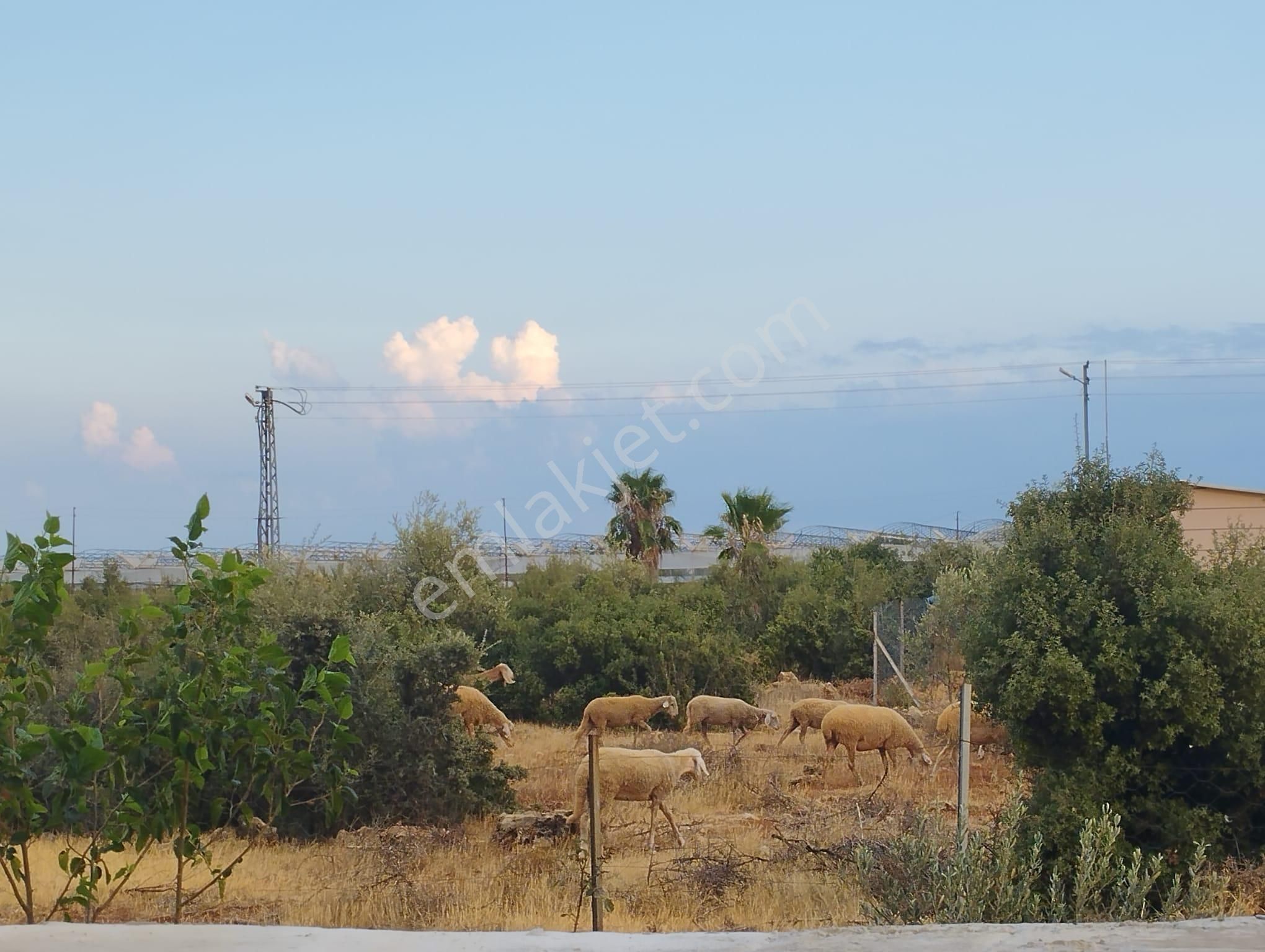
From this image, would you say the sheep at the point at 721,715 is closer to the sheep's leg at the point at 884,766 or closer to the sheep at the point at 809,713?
the sheep at the point at 809,713

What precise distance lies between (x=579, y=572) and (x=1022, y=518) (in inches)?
894

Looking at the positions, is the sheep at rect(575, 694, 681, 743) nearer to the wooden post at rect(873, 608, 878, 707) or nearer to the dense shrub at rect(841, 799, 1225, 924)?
the wooden post at rect(873, 608, 878, 707)

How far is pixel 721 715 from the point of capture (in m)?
19.2

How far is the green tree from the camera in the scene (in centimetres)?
831

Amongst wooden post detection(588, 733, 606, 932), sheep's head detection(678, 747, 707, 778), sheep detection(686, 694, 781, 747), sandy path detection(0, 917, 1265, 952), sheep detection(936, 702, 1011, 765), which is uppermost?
sandy path detection(0, 917, 1265, 952)

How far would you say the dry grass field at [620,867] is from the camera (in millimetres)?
8453

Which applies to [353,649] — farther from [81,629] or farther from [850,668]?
[850,668]

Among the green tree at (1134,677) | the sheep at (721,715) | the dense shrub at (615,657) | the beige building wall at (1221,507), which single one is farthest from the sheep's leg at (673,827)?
the beige building wall at (1221,507)

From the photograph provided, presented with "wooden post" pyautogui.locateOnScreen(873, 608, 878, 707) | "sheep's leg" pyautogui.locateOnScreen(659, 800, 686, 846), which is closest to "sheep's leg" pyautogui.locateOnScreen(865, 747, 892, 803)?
"sheep's leg" pyautogui.locateOnScreen(659, 800, 686, 846)

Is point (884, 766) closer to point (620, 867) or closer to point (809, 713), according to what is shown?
point (809, 713)

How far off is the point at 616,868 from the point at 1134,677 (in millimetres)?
4677

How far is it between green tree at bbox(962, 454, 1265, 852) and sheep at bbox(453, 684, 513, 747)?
10242 mm

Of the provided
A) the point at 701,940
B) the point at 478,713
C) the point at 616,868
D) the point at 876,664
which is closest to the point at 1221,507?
the point at 876,664

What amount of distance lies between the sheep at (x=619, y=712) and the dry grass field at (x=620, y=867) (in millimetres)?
2581
